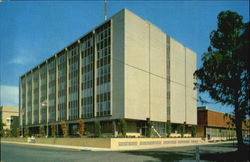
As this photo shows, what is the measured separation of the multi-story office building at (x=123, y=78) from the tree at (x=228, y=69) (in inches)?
822

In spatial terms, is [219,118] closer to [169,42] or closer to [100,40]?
[169,42]

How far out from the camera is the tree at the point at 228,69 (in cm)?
1712

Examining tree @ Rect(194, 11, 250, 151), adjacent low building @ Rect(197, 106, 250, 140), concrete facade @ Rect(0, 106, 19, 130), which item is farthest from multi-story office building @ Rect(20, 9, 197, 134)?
concrete facade @ Rect(0, 106, 19, 130)

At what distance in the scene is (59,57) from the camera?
193 ft

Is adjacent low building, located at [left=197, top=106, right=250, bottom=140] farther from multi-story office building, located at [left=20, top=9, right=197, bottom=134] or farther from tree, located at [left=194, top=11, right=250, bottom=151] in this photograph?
tree, located at [left=194, top=11, right=250, bottom=151]

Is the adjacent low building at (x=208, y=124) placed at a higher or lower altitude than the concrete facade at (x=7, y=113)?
lower

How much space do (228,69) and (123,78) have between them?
75.4 feet

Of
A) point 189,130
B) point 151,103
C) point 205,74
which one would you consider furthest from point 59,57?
point 205,74

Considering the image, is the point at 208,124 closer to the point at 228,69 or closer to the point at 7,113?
the point at 228,69

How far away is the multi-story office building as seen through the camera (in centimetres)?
4028

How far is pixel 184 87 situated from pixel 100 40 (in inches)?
903

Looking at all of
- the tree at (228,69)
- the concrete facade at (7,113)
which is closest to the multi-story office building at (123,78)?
the tree at (228,69)

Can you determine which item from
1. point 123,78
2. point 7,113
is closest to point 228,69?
point 7,113

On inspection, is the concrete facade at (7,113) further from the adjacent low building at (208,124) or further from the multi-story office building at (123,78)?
the adjacent low building at (208,124)
